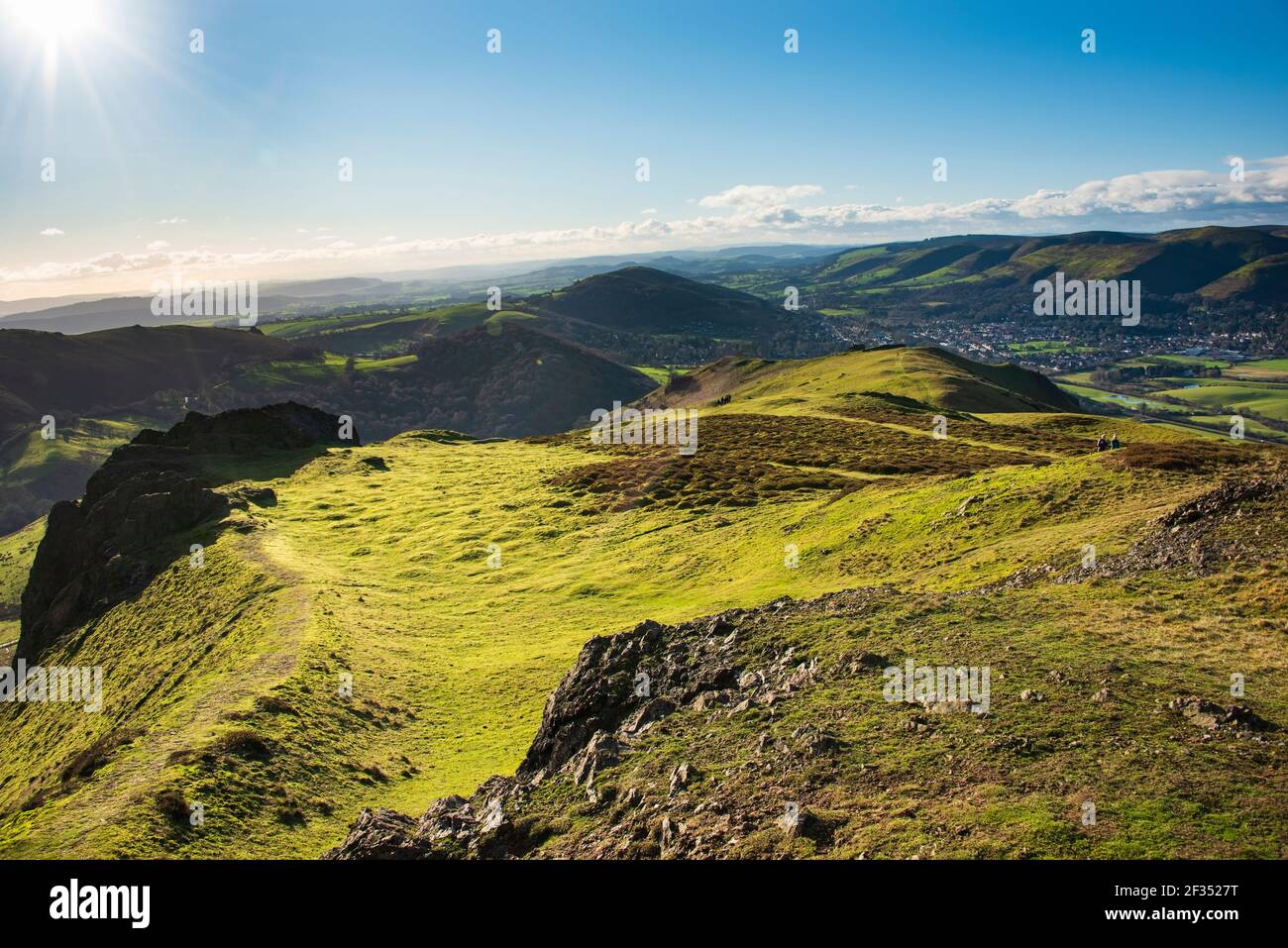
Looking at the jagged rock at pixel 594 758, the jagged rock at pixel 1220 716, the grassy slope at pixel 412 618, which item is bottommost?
the grassy slope at pixel 412 618

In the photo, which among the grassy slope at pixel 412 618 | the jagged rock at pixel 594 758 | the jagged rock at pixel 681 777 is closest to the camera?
the jagged rock at pixel 681 777

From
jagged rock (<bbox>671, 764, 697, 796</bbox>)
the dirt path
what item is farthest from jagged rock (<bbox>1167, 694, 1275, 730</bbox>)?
the dirt path

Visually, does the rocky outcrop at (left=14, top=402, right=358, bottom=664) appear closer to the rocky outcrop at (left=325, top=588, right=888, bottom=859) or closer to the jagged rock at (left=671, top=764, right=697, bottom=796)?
the rocky outcrop at (left=325, top=588, right=888, bottom=859)

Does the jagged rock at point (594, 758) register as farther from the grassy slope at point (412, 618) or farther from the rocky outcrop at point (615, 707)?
the grassy slope at point (412, 618)

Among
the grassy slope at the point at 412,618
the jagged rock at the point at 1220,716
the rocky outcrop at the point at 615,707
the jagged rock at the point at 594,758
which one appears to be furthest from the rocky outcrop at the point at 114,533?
the jagged rock at the point at 1220,716
